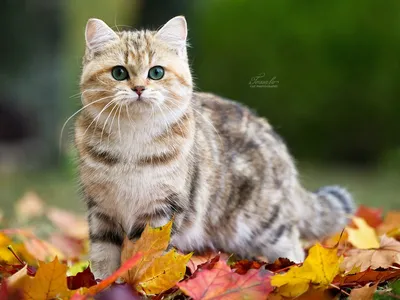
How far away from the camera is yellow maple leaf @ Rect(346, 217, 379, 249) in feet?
8.95

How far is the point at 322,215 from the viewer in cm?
318

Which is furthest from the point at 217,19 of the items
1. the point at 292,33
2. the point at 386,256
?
the point at 386,256

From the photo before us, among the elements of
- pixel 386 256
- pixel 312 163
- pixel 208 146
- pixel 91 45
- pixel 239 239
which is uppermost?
pixel 91 45

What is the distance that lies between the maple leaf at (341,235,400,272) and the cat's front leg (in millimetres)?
793

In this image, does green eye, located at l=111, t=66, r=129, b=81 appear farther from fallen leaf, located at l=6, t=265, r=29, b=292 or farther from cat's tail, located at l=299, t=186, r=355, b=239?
cat's tail, located at l=299, t=186, r=355, b=239

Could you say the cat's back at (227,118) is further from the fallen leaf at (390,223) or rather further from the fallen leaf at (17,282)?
the fallen leaf at (17,282)

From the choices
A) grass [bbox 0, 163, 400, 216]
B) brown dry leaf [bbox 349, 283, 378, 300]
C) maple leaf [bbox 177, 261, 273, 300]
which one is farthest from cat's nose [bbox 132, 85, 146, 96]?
grass [bbox 0, 163, 400, 216]

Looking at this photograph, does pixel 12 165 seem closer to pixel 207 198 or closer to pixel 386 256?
pixel 207 198

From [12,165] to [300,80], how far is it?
10.1ft

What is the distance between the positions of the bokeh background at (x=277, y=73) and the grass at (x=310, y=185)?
0.05 meters

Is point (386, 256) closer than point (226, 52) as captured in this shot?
Yes

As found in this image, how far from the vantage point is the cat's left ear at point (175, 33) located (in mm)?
2533

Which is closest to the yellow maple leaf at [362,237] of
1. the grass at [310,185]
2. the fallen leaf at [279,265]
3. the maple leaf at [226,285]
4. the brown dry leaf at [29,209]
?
the fallen leaf at [279,265]

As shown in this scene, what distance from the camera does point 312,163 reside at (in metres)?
7.61
